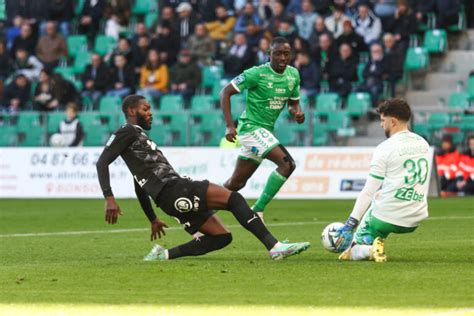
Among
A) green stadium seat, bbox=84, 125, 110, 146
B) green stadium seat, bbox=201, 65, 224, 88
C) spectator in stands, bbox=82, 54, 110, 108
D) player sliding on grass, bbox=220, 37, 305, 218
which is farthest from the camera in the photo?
spectator in stands, bbox=82, 54, 110, 108

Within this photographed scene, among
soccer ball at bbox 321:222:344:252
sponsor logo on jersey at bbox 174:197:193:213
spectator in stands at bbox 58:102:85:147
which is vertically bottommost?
spectator in stands at bbox 58:102:85:147

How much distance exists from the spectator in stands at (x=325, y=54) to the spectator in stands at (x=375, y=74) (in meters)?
0.86

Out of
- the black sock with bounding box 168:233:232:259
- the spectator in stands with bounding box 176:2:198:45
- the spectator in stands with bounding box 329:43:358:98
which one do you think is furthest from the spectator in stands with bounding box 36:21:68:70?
the black sock with bounding box 168:233:232:259

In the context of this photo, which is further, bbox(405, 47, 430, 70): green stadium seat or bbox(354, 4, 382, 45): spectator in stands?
bbox(354, 4, 382, 45): spectator in stands

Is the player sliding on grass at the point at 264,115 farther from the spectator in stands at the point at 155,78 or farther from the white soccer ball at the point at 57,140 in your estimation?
the spectator in stands at the point at 155,78

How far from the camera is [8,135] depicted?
87.5 feet

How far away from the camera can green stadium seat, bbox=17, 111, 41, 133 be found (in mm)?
26547

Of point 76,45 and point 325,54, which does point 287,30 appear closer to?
point 325,54

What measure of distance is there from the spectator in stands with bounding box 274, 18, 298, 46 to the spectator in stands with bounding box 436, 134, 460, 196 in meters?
4.96

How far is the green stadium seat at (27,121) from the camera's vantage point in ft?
87.1

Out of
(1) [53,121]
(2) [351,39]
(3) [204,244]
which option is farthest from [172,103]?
(3) [204,244]

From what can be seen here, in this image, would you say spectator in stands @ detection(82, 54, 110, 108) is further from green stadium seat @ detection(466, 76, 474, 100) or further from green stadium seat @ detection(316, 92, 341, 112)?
green stadium seat @ detection(466, 76, 474, 100)

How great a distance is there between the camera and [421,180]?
34.1 ft

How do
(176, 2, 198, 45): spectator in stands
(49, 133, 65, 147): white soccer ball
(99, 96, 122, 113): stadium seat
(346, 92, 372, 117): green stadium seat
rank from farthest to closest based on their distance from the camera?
(176, 2, 198, 45): spectator in stands < (99, 96, 122, 113): stadium seat < (49, 133, 65, 147): white soccer ball < (346, 92, 372, 117): green stadium seat
